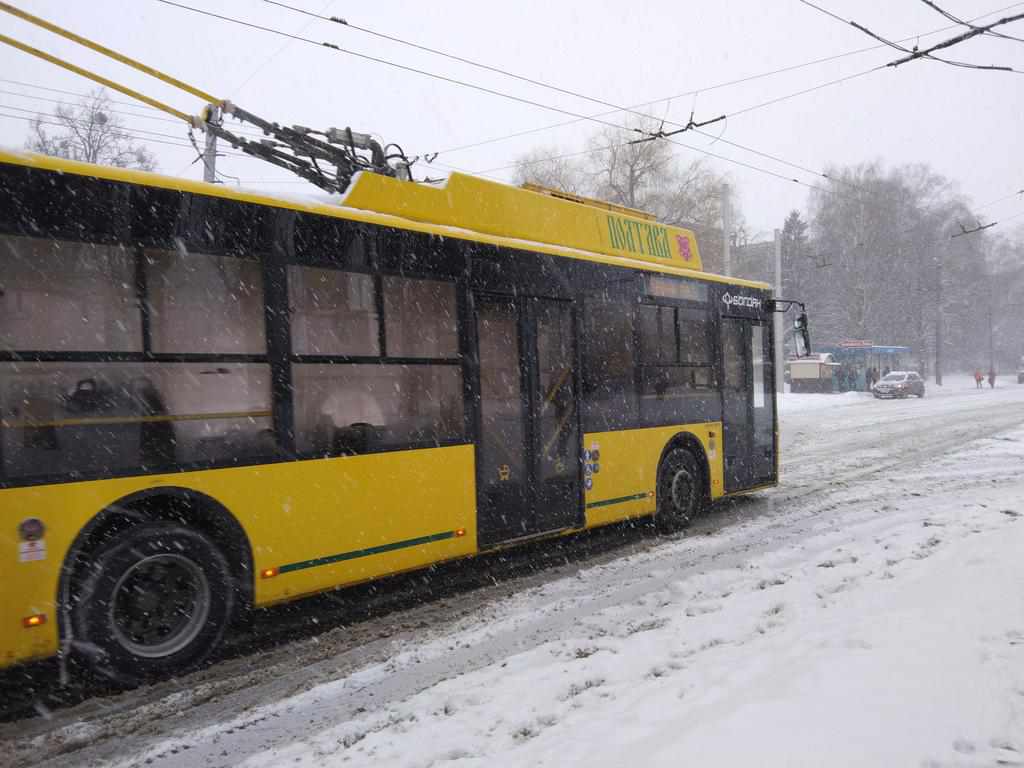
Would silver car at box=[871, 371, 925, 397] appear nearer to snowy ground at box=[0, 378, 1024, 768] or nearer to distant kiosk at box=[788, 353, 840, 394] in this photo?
distant kiosk at box=[788, 353, 840, 394]

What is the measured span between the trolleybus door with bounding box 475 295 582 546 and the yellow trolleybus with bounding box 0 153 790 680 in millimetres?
23

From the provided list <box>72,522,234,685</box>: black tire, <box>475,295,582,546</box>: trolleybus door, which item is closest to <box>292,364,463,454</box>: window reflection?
<box>475,295,582,546</box>: trolleybus door

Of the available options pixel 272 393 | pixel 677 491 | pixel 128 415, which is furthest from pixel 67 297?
pixel 677 491

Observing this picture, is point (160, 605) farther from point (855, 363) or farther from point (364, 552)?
point (855, 363)

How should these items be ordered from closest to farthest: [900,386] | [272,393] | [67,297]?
[67,297] < [272,393] < [900,386]

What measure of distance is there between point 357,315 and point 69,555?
231 cm

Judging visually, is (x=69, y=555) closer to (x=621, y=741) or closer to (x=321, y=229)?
(x=321, y=229)

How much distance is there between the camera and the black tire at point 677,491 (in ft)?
26.1

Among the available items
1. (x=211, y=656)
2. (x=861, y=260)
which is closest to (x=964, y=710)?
(x=211, y=656)

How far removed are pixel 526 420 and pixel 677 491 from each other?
271 centimetres

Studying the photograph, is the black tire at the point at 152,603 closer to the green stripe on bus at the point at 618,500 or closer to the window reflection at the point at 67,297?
the window reflection at the point at 67,297

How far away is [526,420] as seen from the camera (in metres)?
6.36

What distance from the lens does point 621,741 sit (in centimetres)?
292

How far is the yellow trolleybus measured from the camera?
3.81m
